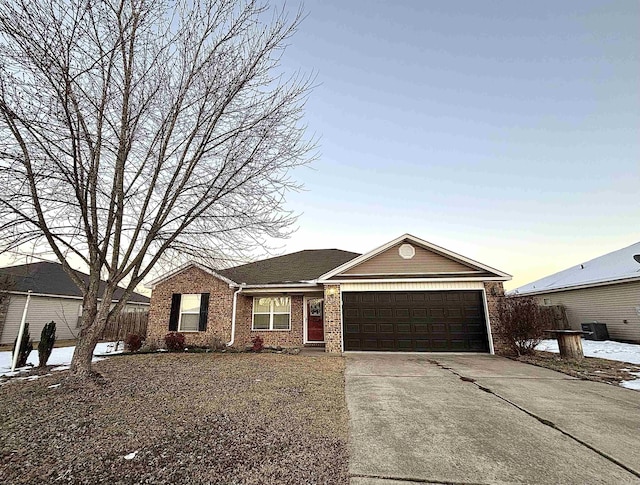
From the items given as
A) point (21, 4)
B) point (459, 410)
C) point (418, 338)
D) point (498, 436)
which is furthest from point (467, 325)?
point (21, 4)

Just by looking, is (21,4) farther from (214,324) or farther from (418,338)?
(418,338)

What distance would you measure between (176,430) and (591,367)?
33.2ft

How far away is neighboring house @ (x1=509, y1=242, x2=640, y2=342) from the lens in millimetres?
12188

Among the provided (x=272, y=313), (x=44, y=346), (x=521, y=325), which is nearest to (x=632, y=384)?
(x=521, y=325)

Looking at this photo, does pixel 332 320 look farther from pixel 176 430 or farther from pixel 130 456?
pixel 130 456

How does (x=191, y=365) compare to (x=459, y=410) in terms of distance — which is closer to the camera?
(x=459, y=410)

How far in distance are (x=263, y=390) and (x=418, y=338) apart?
22.1 feet

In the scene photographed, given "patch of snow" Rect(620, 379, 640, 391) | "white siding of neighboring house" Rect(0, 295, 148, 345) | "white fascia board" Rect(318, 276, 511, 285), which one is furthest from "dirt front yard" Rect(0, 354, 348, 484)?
"white siding of neighboring house" Rect(0, 295, 148, 345)

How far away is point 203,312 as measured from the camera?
12031 millimetres

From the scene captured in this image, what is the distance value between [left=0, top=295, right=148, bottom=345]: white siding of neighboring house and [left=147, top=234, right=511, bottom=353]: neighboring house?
8.09 meters

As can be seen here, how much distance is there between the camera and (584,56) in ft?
32.7

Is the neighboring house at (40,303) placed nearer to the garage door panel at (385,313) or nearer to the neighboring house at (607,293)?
the garage door panel at (385,313)

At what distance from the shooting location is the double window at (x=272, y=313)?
12609 mm

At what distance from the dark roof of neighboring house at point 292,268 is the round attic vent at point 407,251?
3681 mm
